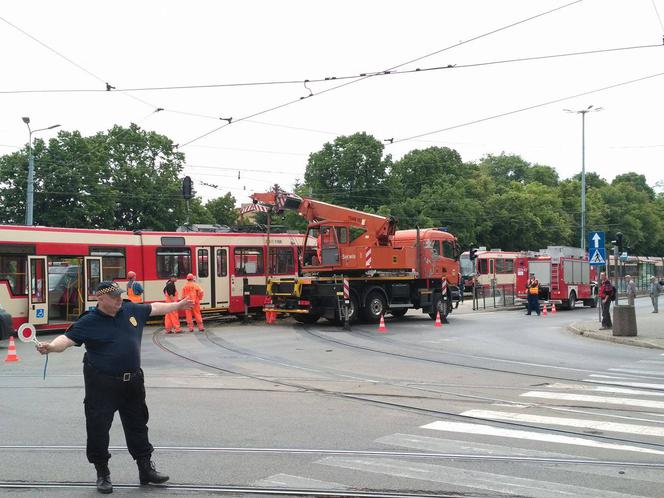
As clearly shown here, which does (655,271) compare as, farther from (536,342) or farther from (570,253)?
(536,342)

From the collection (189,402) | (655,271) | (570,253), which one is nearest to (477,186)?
(655,271)

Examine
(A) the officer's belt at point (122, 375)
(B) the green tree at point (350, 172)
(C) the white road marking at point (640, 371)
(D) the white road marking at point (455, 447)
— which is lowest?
(C) the white road marking at point (640, 371)

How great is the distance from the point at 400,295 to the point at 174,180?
3298cm

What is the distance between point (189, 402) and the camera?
31.8 feet

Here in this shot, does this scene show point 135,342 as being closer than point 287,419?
Yes

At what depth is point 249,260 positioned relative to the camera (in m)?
25.5

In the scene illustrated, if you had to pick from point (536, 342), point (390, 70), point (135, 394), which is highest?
Answer: point (390, 70)

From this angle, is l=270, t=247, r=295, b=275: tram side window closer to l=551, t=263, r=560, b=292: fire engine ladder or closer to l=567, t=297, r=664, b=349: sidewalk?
l=567, t=297, r=664, b=349: sidewalk

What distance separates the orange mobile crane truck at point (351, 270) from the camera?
22.6m

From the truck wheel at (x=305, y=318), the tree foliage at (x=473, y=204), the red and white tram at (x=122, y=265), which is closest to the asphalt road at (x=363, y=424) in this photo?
the red and white tram at (x=122, y=265)

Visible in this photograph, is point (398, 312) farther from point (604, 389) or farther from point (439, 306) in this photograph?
point (604, 389)

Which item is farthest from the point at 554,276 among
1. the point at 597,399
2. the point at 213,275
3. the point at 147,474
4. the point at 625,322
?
the point at 147,474

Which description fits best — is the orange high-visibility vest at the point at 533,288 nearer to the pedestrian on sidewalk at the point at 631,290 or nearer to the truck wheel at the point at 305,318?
the pedestrian on sidewalk at the point at 631,290

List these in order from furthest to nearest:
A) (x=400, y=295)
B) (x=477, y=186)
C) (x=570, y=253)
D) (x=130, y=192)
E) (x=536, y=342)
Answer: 1. (x=477, y=186)
2. (x=130, y=192)
3. (x=570, y=253)
4. (x=400, y=295)
5. (x=536, y=342)
